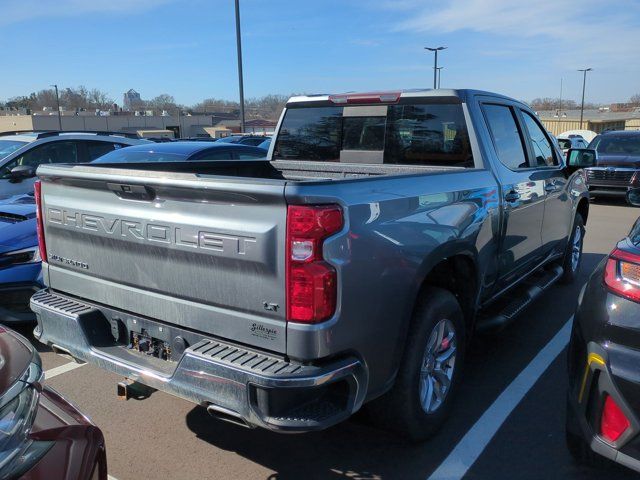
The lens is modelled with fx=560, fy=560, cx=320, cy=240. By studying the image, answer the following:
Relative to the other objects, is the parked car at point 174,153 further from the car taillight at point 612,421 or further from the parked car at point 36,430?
the car taillight at point 612,421

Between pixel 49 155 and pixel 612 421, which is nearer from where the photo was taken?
pixel 612 421

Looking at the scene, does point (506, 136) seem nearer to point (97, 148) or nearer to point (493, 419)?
point (493, 419)

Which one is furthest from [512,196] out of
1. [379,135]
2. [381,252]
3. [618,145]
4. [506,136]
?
[618,145]

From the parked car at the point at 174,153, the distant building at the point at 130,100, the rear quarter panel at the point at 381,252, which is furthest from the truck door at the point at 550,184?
the distant building at the point at 130,100

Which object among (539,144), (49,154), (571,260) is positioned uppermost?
(539,144)

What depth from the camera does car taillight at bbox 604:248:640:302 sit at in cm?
248

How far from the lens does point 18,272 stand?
4.60 metres

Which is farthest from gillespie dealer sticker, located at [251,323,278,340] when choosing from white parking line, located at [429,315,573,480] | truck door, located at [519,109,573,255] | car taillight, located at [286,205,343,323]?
truck door, located at [519,109,573,255]

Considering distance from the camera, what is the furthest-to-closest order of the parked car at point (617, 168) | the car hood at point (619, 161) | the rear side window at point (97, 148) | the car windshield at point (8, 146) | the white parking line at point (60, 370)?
1. the car hood at point (619, 161)
2. the parked car at point (617, 168)
3. the rear side window at point (97, 148)
4. the car windshield at point (8, 146)
5. the white parking line at point (60, 370)

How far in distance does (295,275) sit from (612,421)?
1.51 metres

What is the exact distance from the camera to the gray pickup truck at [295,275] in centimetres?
241

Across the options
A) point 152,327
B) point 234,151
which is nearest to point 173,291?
point 152,327

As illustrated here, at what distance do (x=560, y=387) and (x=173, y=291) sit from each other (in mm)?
2850

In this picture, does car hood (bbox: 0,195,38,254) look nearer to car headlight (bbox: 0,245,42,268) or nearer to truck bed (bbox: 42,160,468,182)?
car headlight (bbox: 0,245,42,268)
